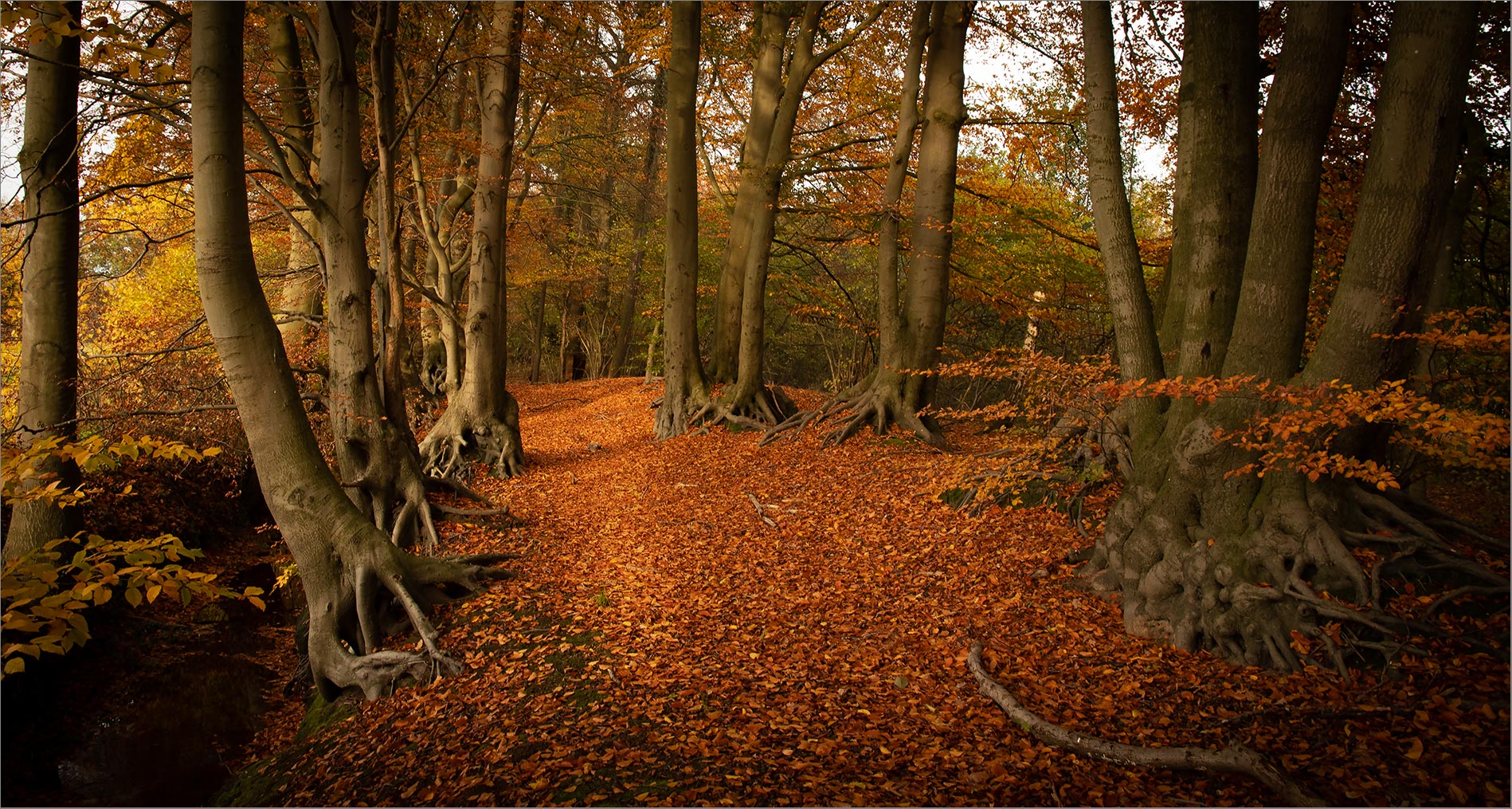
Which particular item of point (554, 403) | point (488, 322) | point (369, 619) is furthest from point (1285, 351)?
point (554, 403)

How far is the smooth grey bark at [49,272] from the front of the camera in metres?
5.79

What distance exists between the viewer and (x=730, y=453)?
36.0 ft

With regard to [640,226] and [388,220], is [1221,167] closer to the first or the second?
[388,220]

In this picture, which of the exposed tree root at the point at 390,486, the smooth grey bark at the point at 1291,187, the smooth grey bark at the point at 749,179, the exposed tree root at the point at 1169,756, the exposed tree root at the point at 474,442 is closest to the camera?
the exposed tree root at the point at 1169,756

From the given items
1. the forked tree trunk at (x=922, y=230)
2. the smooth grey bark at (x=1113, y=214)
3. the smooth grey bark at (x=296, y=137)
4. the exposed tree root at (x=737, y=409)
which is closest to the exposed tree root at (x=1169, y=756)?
the smooth grey bark at (x=1113, y=214)

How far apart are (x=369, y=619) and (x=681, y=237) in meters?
7.98

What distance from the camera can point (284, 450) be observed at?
5.66m

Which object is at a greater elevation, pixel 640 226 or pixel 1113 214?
pixel 640 226

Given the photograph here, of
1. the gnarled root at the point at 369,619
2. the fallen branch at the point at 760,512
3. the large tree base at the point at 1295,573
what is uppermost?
the large tree base at the point at 1295,573

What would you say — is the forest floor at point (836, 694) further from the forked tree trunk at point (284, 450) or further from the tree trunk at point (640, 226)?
the tree trunk at point (640, 226)

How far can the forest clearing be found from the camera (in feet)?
13.0

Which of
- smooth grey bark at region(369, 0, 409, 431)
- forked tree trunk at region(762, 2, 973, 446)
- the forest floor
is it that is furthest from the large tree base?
smooth grey bark at region(369, 0, 409, 431)

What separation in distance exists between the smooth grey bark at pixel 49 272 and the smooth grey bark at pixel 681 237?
24.0 feet

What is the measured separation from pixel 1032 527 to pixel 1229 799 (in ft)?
11.7
